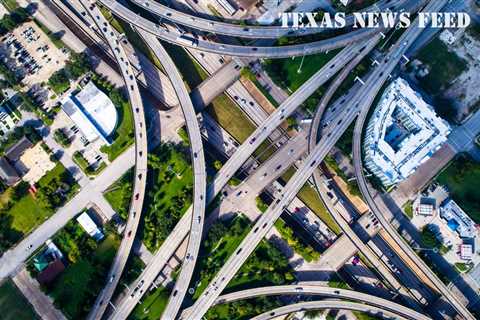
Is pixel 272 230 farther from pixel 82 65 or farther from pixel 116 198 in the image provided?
pixel 82 65

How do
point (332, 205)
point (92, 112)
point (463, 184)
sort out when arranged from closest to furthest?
point (332, 205) < point (92, 112) < point (463, 184)

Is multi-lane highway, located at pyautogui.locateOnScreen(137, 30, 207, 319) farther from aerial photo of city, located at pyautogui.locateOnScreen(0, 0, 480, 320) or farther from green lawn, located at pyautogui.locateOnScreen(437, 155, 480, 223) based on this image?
green lawn, located at pyautogui.locateOnScreen(437, 155, 480, 223)

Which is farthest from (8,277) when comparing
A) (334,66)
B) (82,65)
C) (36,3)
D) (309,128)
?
(334,66)

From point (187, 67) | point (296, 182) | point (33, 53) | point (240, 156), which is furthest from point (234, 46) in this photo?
point (33, 53)

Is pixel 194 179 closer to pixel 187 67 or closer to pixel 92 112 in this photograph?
pixel 187 67

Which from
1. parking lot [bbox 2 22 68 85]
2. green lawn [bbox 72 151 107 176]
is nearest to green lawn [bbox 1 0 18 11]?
parking lot [bbox 2 22 68 85]
